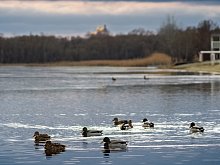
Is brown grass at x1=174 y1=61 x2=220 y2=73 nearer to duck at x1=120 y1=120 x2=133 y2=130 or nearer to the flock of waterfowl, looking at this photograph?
duck at x1=120 y1=120 x2=133 y2=130

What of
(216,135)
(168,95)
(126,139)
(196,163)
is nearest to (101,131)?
(126,139)

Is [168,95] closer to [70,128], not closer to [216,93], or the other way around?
[216,93]

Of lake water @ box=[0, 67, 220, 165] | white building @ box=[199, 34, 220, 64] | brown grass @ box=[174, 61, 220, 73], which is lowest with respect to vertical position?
lake water @ box=[0, 67, 220, 165]

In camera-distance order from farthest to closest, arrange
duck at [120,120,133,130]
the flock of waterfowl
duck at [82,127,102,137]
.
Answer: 1. duck at [120,120,133,130]
2. duck at [82,127,102,137]
3. the flock of waterfowl

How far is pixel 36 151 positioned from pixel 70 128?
21.9 feet

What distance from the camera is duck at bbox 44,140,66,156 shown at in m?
24.6

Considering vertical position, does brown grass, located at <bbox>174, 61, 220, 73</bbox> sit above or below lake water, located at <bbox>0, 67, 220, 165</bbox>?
above

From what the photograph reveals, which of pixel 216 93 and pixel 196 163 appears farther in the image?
pixel 216 93

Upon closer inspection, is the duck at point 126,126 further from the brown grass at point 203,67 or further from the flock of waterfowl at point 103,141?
the brown grass at point 203,67

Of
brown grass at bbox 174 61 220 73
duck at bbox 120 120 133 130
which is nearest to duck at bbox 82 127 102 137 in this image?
duck at bbox 120 120 133 130

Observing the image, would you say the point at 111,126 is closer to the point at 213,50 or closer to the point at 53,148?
the point at 53,148

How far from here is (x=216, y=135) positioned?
2891 cm

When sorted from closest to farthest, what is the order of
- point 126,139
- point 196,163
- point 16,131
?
point 196,163 < point 126,139 < point 16,131

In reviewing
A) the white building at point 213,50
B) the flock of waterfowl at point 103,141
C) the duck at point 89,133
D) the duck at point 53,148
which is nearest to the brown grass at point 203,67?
the white building at point 213,50
